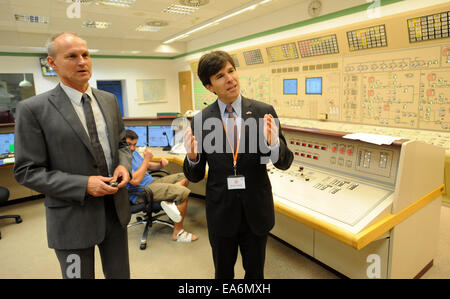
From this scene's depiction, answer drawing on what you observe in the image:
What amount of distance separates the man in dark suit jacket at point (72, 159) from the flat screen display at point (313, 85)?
3935mm

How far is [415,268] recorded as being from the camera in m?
1.91

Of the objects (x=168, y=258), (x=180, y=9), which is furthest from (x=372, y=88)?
(x=180, y=9)

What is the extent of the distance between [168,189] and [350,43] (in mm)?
3199

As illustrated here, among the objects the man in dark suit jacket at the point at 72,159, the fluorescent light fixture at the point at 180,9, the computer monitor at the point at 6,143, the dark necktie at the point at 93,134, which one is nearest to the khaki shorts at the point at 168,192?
the man in dark suit jacket at the point at 72,159

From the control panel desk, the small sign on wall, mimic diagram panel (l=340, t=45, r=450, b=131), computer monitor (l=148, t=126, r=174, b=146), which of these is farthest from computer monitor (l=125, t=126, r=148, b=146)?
the small sign on wall

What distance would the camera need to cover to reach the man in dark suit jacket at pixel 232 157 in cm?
125

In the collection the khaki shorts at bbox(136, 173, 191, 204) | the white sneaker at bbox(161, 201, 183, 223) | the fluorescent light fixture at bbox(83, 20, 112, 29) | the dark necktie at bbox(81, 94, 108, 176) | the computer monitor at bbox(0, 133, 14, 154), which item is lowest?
the white sneaker at bbox(161, 201, 183, 223)

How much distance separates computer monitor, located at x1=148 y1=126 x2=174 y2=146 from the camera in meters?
3.84

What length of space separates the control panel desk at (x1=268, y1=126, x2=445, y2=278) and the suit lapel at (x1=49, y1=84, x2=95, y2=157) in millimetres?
1211

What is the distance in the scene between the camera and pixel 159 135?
3885 mm

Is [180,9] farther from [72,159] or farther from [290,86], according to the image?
[72,159]

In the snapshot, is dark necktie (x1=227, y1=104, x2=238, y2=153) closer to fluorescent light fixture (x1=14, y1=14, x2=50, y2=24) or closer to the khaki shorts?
the khaki shorts

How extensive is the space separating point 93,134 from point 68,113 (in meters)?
0.13
